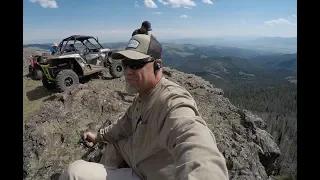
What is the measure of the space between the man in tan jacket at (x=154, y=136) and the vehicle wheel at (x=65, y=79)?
23.8 feet

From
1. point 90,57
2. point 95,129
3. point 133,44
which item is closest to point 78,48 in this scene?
point 90,57

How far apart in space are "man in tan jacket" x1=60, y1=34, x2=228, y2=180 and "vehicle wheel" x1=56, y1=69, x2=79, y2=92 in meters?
7.25

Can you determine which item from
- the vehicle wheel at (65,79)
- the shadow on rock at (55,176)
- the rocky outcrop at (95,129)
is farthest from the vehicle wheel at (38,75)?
the shadow on rock at (55,176)

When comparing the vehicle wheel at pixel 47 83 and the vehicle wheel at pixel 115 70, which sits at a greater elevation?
the vehicle wheel at pixel 115 70

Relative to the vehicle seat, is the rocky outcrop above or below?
below

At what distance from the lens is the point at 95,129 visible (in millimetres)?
6492

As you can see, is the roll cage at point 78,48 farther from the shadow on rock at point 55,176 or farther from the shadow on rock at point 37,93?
the shadow on rock at point 55,176

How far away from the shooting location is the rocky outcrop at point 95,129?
5.29 metres

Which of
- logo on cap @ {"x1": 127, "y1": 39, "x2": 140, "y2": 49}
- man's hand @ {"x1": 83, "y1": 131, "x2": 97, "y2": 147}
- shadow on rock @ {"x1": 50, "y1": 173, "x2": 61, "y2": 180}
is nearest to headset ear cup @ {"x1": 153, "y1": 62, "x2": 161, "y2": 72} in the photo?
logo on cap @ {"x1": 127, "y1": 39, "x2": 140, "y2": 49}

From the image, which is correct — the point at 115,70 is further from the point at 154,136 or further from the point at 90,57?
the point at 154,136

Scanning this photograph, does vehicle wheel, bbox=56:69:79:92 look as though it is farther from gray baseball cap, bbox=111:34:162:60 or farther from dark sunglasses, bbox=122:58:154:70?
dark sunglasses, bbox=122:58:154:70

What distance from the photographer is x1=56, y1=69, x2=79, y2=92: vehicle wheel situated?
32.1ft

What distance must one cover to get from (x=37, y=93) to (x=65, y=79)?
1.92 m
